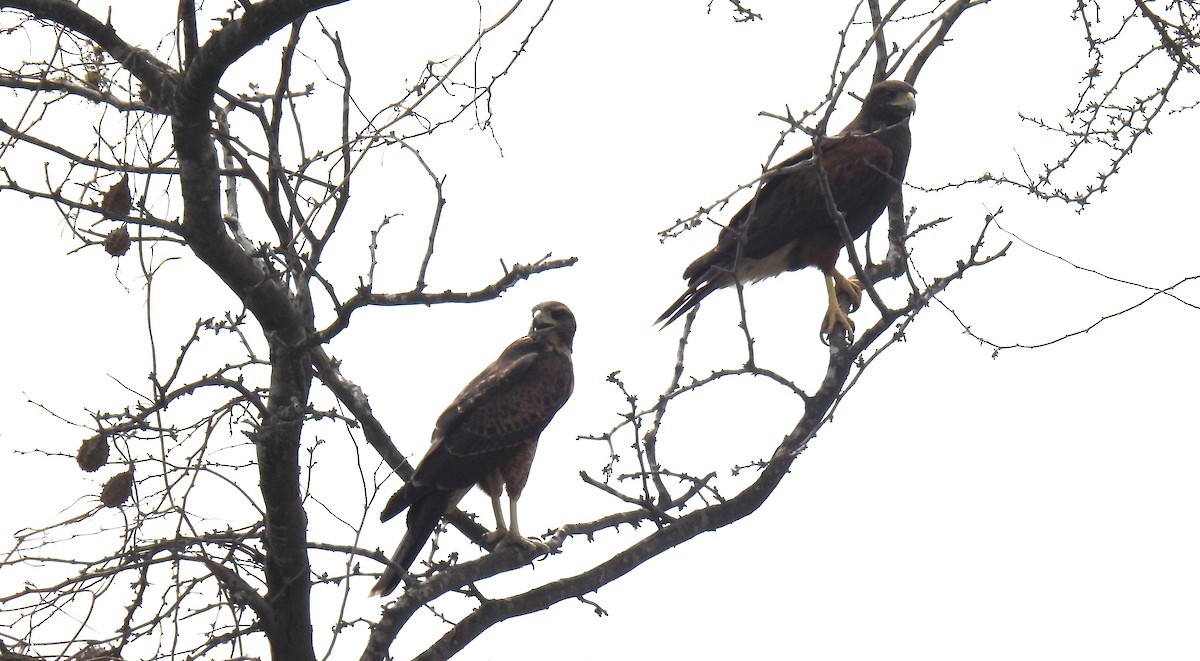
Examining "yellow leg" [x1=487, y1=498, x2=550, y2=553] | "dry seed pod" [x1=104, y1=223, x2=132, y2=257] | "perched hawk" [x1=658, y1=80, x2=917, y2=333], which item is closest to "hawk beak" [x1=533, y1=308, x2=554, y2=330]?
"perched hawk" [x1=658, y1=80, x2=917, y2=333]

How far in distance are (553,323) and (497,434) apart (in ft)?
2.98

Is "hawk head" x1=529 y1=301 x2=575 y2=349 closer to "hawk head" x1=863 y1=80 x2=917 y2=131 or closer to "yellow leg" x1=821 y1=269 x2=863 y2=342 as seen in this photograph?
"yellow leg" x1=821 y1=269 x2=863 y2=342

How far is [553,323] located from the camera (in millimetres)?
Answer: 6645

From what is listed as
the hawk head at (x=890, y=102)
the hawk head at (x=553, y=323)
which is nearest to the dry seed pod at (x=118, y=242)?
the hawk head at (x=553, y=323)

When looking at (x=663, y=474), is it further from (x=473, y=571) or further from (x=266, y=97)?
(x=266, y=97)

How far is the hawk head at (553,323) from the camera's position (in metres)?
6.61

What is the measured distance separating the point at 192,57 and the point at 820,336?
118 inches

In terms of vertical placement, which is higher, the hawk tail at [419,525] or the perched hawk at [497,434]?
the perched hawk at [497,434]

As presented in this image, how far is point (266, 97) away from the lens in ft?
13.0

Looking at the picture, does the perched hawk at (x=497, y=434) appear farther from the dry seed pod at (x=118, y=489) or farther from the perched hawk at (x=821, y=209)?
the dry seed pod at (x=118, y=489)

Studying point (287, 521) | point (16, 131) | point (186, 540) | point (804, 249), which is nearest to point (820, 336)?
point (804, 249)

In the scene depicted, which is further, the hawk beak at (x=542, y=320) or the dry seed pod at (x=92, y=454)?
the hawk beak at (x=542, y=320)

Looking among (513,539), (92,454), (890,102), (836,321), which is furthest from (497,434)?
(890,102)

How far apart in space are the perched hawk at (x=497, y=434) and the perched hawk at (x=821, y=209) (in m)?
0.63
